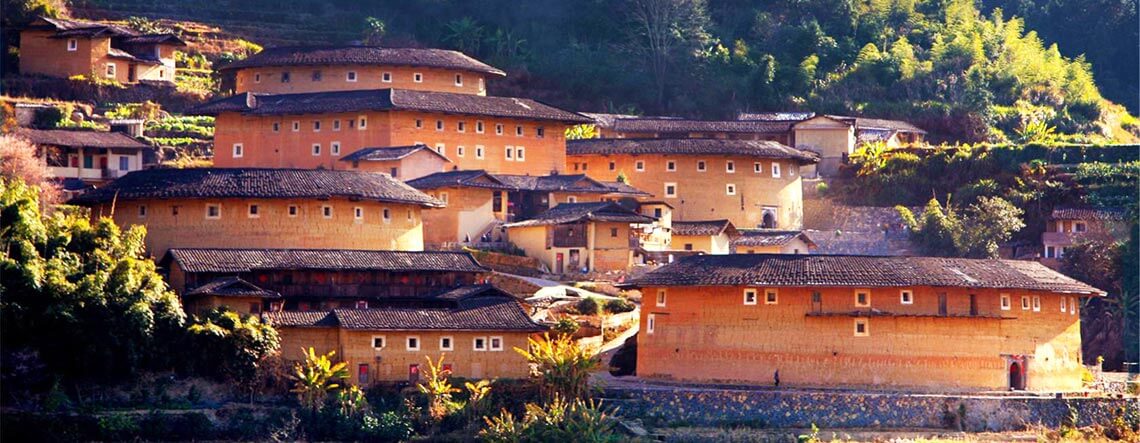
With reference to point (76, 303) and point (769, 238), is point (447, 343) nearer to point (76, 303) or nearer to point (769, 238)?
point (76, 303)

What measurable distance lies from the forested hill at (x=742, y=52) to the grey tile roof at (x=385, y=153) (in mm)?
16269

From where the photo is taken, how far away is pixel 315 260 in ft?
198

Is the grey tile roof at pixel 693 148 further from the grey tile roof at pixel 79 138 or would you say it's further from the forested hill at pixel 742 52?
the grey tile roof at pixel 79 138

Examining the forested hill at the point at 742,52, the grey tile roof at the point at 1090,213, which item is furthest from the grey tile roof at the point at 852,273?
the forested hill at the point at 742,52

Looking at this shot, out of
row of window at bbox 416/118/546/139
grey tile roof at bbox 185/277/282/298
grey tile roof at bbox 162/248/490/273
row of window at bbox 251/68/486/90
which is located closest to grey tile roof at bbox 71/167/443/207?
grey tile roof at bbox 162/248/490/273

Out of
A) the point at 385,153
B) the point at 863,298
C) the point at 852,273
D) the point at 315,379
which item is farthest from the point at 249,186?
the point at 863,298

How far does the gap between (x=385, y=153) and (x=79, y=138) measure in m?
9.44

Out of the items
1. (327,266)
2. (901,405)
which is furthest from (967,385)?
(327,266)

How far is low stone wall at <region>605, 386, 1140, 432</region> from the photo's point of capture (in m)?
56.8

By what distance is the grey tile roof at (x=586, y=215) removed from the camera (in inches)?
2698

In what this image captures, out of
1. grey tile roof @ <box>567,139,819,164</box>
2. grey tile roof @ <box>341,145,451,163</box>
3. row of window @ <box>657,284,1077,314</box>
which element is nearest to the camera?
row of window @ <box>657,284,1077,314</box>

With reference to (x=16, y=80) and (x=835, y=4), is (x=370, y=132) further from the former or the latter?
(x=835, y=4)

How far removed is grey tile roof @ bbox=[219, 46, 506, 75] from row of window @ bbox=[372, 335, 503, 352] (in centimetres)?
2224

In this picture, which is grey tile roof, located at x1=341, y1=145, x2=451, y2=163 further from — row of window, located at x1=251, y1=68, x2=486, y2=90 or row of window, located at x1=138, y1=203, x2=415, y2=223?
row of window, located at x1=138, y1=203, x2=415, y2=223
